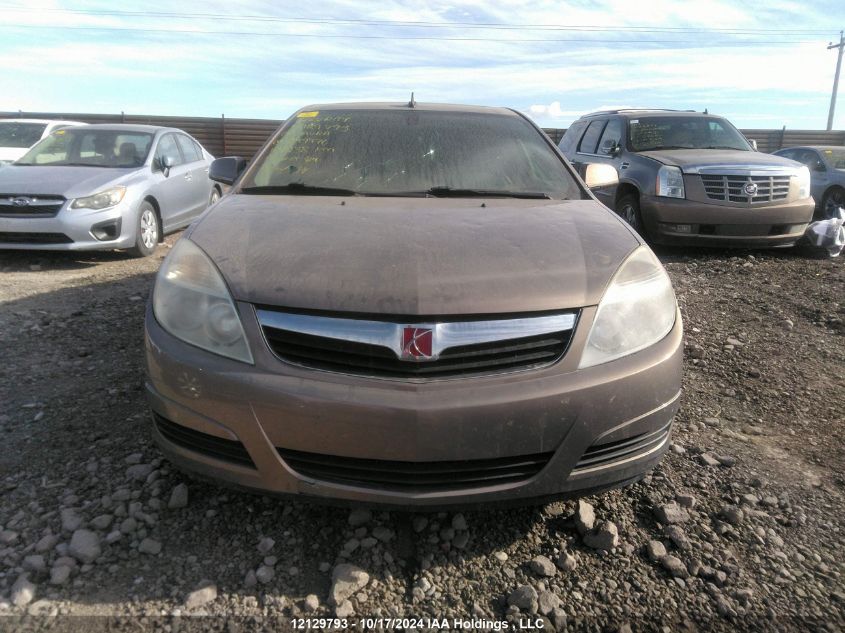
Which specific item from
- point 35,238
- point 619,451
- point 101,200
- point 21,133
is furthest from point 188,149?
point 619,451

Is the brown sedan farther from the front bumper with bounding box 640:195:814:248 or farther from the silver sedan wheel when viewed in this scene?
the silver sedan wheel

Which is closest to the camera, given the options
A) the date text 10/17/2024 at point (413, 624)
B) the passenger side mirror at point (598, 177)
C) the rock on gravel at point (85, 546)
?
the date text 10/17/2024 at point (413, 624)

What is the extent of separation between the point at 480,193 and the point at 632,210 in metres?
4.94

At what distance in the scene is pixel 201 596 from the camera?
1.87 meters

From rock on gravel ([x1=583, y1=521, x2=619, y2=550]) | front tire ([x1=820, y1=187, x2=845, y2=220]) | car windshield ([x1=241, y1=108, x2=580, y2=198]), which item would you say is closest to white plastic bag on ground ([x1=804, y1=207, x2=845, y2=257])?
front tire ([x1=820, y1=187, x2=845, y2=220])

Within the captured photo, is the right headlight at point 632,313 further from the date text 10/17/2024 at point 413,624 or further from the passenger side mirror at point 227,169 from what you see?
the passenger side mirror at point 227,169

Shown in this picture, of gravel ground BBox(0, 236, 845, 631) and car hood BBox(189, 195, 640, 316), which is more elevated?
car hood BBox(189, 195, 640, 316)

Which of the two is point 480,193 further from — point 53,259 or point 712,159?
point 53,259

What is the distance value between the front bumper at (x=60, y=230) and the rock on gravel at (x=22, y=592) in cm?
514

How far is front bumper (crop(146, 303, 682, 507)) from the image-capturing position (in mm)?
1811

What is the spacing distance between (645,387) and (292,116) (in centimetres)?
262

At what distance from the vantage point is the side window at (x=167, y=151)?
24.7 ft

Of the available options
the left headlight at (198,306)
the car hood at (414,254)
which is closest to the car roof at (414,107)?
the car hood at (414,254)

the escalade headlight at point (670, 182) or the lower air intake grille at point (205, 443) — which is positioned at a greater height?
the escalade headlight at point (670, 182)
